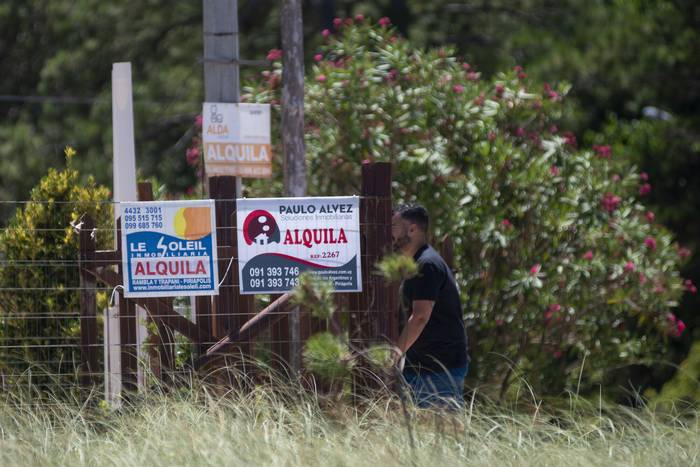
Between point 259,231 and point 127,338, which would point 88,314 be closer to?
point 127,338

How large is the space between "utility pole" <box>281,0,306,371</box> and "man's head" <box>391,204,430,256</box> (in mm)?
2221

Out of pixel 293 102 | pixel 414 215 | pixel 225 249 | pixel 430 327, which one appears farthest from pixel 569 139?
pixel 225 249

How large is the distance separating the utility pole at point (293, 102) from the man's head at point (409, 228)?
2221 millimetres

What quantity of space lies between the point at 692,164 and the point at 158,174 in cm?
876

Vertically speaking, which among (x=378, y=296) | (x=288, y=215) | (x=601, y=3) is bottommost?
(x=378, y=296)

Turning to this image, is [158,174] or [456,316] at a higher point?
[158,174]

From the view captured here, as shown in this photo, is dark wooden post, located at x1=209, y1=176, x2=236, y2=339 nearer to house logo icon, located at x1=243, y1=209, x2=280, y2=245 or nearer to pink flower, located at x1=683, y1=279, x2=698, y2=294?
house logo icon, located at x1=243, y1=209, x2=280, y2=245

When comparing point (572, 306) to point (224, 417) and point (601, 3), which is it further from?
point (601, 3)

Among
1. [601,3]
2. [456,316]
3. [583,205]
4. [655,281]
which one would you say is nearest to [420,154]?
[583,205]

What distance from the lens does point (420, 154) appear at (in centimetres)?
1089

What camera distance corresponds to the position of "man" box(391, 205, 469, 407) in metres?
7.60

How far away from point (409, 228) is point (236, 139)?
255 centimetres

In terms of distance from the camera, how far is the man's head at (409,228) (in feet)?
26.2

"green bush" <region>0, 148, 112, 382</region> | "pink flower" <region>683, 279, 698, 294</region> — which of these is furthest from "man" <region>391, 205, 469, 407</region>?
"pink flower" <region>683, 279, 698, 294</region>
